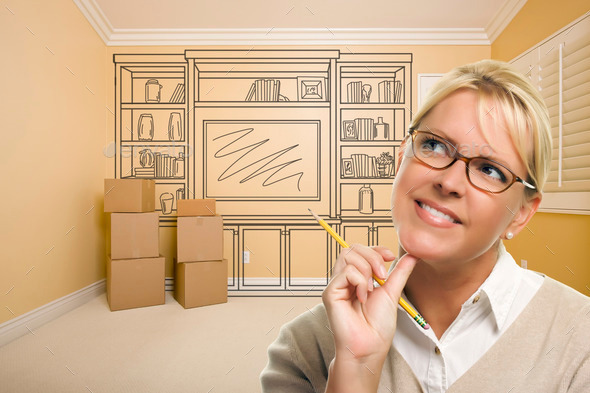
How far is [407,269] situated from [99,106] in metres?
3.37

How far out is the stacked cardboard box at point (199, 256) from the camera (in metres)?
2.73

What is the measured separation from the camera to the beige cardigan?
0.50m

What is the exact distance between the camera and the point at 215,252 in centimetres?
281

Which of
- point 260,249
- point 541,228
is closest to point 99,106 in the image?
point 260,249

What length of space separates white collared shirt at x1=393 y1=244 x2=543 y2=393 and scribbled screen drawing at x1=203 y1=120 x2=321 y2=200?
2768 millimetres

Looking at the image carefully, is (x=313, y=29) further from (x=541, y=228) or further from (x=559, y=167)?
(x=541, y=228)

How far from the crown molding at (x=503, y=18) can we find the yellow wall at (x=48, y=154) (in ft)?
11.1

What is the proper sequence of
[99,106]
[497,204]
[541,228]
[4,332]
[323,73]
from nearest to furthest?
[497,204] < [4,332] < [541,228] < [99,106] < [323,73]

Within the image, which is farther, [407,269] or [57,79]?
[57,79]

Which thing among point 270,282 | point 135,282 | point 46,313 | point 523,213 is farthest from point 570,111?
point 46,313

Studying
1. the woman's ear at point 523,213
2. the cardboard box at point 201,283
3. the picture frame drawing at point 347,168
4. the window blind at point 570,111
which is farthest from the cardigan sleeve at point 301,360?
the picture frame drawing at point 347,168

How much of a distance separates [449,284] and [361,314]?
205 mm

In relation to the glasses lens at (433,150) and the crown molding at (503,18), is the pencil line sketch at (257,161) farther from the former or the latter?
the glasses lens at (433,150)

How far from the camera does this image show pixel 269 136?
11.0 ft
